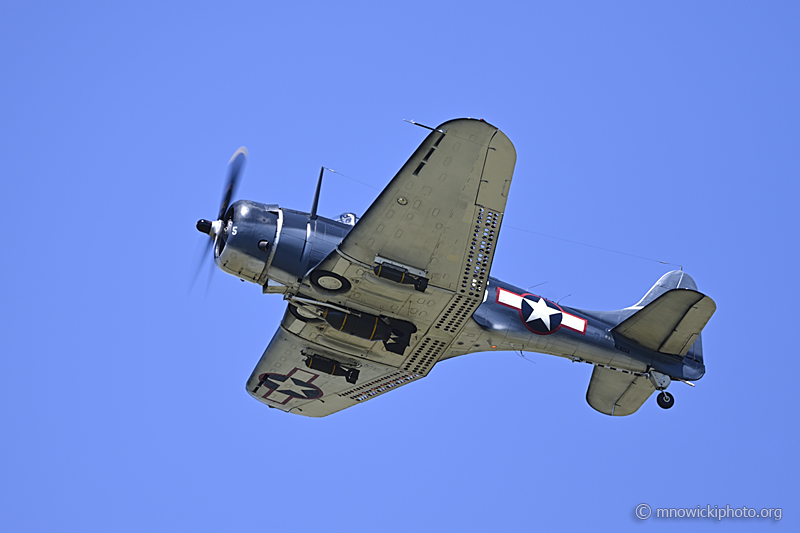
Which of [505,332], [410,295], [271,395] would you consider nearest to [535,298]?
[505,332]

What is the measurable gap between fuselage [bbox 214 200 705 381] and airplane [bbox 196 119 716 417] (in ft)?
0.07

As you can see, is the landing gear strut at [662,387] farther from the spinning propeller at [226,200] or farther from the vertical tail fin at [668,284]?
the spinning propeller at [226,200]

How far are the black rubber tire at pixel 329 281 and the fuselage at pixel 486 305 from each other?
408 mm

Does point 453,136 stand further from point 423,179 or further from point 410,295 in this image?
point 410,295

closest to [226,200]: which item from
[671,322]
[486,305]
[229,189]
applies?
[229,189]

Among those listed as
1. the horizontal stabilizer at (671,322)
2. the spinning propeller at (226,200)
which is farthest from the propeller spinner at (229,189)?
the horizontal stabilizer at (671,322)

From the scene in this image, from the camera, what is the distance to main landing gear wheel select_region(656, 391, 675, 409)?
19080 millimetres

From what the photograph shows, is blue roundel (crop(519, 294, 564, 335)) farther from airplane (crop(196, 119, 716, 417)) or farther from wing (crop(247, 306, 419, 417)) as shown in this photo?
wing (crop(247, 306, 419, 417))

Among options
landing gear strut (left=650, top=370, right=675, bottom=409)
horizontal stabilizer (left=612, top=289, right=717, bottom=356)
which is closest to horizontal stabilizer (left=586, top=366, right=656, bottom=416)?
landing gear strut (left=650, top=370, right=675, bottom=409)

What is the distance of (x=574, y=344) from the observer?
18.3 meters

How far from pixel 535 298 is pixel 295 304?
203 inches

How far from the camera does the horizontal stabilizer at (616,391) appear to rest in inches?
782

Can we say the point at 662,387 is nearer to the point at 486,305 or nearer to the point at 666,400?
the point at 666,400

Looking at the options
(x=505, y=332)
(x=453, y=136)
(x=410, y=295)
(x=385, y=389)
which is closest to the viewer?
(x=453, y=136)
